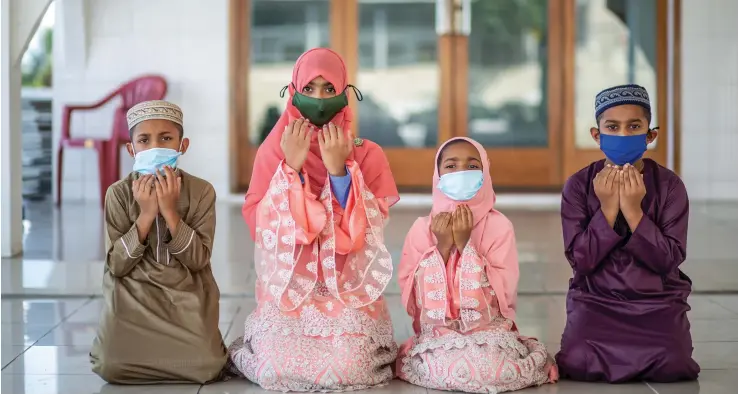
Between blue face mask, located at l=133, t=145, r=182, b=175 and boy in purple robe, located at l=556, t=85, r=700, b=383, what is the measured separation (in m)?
1.19

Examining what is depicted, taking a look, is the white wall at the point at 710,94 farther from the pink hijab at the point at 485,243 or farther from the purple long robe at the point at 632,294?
the pink hijab at the point at 485,243

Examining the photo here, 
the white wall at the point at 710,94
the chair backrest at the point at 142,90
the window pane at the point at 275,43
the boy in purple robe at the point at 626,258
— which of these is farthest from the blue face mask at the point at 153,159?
the white wall at the point at 710,94

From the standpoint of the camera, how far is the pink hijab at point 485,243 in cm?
281

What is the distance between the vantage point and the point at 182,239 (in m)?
2.70

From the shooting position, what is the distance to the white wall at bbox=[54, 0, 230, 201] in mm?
7965

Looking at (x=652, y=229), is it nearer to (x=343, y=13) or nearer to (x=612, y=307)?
(x=612, y=307)

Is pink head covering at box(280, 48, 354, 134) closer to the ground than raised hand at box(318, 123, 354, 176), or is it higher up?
higher up

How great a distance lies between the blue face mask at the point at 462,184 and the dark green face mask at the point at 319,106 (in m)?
0.38

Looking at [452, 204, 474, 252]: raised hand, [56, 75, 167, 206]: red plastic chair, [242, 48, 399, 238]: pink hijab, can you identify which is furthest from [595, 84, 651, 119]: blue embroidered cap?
[56, 75, 167, 206]: red plastic chair

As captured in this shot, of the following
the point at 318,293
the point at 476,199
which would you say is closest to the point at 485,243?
the point at 476,199

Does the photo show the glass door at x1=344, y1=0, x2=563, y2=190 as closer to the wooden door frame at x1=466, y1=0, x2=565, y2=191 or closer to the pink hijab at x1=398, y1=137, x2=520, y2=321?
the wooden door frame at x1=466, y1=0, x2=565, y2=191

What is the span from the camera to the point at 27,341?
336 centimetres

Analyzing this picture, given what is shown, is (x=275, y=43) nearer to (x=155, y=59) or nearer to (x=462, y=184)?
(x=155, y=59)

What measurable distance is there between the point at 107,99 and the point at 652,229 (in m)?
5.86
